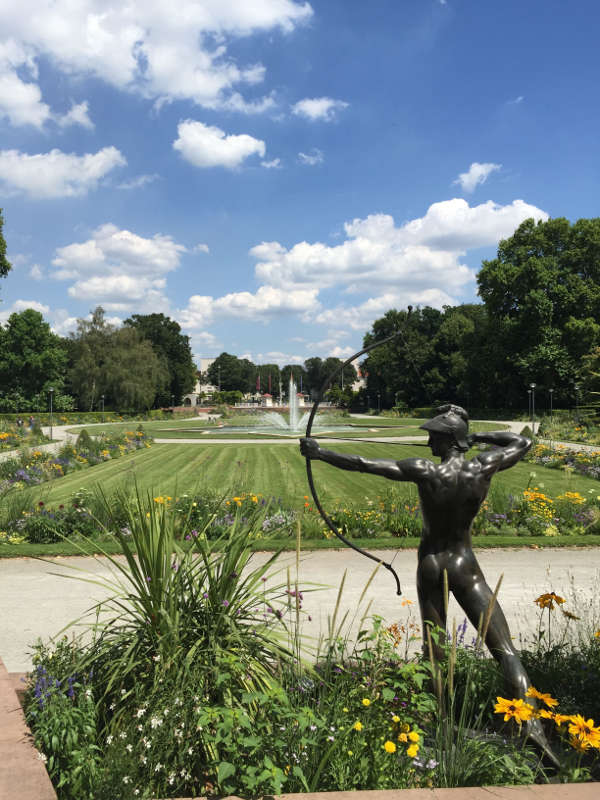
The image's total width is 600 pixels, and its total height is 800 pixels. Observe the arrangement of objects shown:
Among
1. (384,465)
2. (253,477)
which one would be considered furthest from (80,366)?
(384,465)

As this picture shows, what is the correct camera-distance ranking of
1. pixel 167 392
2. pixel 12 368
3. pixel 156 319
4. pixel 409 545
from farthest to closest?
pixel 156 319 → pixel 167 392 → pixel 12 368 → pixel 409 545

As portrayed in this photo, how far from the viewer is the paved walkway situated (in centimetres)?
574

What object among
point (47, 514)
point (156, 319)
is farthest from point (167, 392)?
point (47, 514)

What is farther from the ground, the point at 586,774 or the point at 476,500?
the point at 476,500

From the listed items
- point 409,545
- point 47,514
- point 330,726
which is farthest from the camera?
point 47,514

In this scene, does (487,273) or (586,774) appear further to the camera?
(487,273)

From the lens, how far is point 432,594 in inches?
148

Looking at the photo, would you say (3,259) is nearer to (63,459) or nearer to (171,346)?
(63,459)

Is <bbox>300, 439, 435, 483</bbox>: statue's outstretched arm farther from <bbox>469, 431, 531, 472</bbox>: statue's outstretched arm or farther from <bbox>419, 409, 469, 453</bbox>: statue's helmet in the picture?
<bbox>469, 431, 531, 472</bbox>: statue's outstretched arm

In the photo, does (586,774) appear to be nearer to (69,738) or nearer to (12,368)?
(69,738)

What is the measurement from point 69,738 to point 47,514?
7966 millimetres

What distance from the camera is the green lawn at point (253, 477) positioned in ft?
44.4

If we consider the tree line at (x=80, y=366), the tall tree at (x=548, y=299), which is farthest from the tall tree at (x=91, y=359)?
the tall tree at (x=548, y=299)

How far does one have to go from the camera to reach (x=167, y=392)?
243ft
